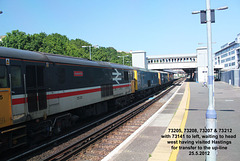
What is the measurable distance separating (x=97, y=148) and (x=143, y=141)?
6.30ft

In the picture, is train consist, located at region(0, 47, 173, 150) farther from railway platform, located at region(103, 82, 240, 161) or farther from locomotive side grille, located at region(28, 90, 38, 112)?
railway platform, located at region(103, 82, 240, 161)

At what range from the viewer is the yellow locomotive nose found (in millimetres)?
6238

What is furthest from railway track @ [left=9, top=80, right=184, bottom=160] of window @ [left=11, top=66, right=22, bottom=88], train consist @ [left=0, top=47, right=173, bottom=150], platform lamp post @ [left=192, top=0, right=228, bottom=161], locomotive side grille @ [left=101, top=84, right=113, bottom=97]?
platform lamp post @ [left=192, top=0, right=228, bottom=161]

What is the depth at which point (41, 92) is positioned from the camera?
7.83 metres

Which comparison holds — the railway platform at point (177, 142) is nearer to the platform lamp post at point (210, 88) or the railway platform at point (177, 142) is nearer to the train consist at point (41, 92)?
the platform lamp post at point (210, 88)

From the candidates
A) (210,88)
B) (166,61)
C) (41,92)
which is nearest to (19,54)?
(41,92)

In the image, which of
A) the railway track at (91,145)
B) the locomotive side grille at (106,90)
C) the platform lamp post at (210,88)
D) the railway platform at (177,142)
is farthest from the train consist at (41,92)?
the platform lamp post at (210,88)

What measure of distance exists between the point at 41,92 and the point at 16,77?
1228 mm

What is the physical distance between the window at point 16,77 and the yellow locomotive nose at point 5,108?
0.36m

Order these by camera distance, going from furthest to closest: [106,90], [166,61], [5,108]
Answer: [166,61] → [106,90] → [5,108]

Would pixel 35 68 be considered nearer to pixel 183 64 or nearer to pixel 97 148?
pixel 97 148

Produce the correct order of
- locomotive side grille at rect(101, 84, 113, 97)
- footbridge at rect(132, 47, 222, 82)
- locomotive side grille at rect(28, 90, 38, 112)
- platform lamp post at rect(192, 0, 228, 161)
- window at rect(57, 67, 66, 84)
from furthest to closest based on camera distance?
footbridge at rect(132, 47, 222, 82), locomotive side grille at rect(101, 84, 113, 97), window at rect(57, 67, 66, 84), locomotive side grille at rect(28, 90, 38, 112), platform lamp post at rect(192, 0, 228, 161)

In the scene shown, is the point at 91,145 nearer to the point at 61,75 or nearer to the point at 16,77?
the point at 61,75

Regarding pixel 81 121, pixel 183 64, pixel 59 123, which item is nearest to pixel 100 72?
pixel 81 121
